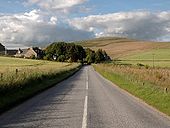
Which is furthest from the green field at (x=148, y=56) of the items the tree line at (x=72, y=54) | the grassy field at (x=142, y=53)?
the tree line at (x=72, y=54)

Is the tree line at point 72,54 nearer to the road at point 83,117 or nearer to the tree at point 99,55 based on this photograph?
the tree at point 99,55

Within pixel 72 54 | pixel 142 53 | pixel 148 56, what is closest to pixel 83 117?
pixel 148 56

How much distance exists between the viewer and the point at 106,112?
46.1 ft

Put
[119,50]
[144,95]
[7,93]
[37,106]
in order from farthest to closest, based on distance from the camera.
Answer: [119,50] → [144,95] → [7,93] → [37,106]

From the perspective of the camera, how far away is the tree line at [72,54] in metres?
163

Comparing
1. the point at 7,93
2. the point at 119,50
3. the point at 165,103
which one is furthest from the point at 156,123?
the point at 119,50

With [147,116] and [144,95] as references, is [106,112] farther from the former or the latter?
[144,95]

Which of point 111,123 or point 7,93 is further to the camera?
point 7,93

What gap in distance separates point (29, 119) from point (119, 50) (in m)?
152

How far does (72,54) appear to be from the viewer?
6506 inches

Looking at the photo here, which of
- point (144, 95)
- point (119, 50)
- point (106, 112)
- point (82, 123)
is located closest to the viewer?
point (82, 123)

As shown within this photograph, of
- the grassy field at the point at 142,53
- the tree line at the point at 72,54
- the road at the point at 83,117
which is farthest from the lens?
the tree line at the point at 72,54

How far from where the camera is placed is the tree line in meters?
163

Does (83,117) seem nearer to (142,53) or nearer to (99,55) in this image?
(142,53)
